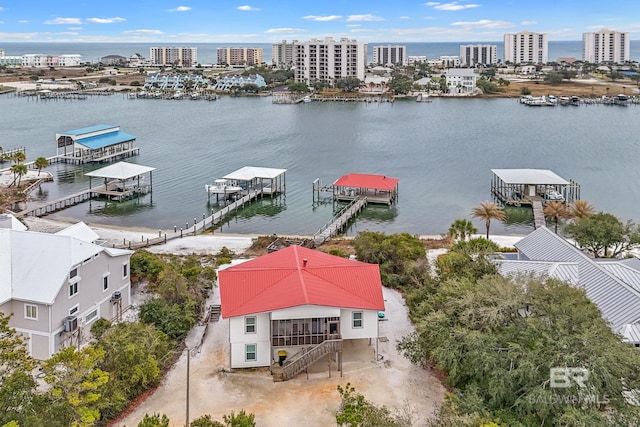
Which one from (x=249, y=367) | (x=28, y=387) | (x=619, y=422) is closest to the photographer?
(x=619, y=422)

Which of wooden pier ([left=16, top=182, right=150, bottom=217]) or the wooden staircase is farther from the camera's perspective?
wooden pier ([left=16, top=182, right=150, bottom=217])

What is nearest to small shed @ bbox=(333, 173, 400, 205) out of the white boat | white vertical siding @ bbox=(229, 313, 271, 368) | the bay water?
the bay water

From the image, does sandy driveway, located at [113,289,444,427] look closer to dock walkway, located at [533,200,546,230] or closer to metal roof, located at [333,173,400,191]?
dock walkway, located at [533,200,546,230]

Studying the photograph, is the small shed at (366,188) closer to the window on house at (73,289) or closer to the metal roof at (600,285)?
the metal roof at (600,285)

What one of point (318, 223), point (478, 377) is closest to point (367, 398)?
point (478, 377)

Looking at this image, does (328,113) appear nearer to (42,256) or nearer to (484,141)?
(484,141)

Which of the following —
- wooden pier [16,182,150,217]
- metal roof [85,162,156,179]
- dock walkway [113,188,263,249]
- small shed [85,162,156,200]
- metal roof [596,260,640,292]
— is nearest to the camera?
metal roof [596,260,640,292]
